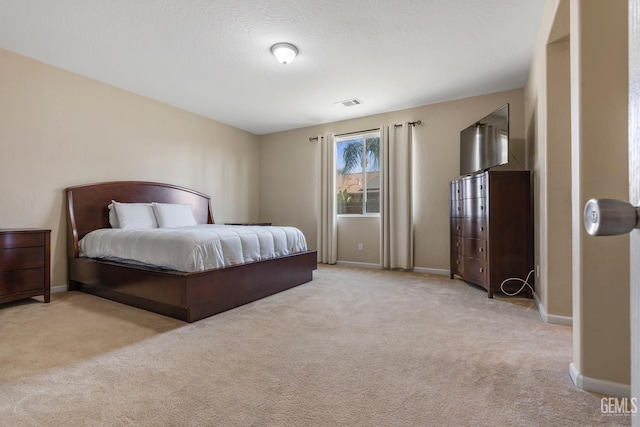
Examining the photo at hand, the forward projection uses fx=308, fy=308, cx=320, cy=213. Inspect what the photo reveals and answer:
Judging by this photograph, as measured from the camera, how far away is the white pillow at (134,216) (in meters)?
3.67

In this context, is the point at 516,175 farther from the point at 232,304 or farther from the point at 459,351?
the point at 232,304

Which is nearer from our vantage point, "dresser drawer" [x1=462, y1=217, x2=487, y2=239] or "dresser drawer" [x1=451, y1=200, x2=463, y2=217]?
"dresser drawer" [x1=462, y1=217, x2=487, y2=239]

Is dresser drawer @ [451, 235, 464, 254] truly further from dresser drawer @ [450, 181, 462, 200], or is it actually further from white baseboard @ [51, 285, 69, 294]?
white baseboard @ [51, 285, 69, 294]

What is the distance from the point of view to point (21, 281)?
2869 mm

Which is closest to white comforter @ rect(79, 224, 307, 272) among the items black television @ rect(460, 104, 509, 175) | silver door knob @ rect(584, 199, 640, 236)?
black television @ rect(460, 104, 509, 175)

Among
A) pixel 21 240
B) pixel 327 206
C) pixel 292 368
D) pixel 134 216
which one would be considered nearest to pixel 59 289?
pixel 21 240

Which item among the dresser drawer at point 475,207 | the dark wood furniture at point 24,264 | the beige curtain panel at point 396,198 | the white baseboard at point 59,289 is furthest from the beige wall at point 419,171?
the dark wood furniture at point 24,264

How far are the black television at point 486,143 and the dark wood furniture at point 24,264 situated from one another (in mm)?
4665

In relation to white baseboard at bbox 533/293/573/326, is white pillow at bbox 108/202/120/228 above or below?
above

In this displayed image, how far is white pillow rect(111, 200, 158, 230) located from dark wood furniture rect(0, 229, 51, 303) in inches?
28.9

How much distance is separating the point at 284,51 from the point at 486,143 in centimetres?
247

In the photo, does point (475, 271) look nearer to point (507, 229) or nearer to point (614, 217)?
point (507, 229)

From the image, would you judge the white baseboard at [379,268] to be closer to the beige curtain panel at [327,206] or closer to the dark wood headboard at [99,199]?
the beige curtain panel at [327,206]

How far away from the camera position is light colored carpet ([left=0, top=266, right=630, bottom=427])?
135 cm
